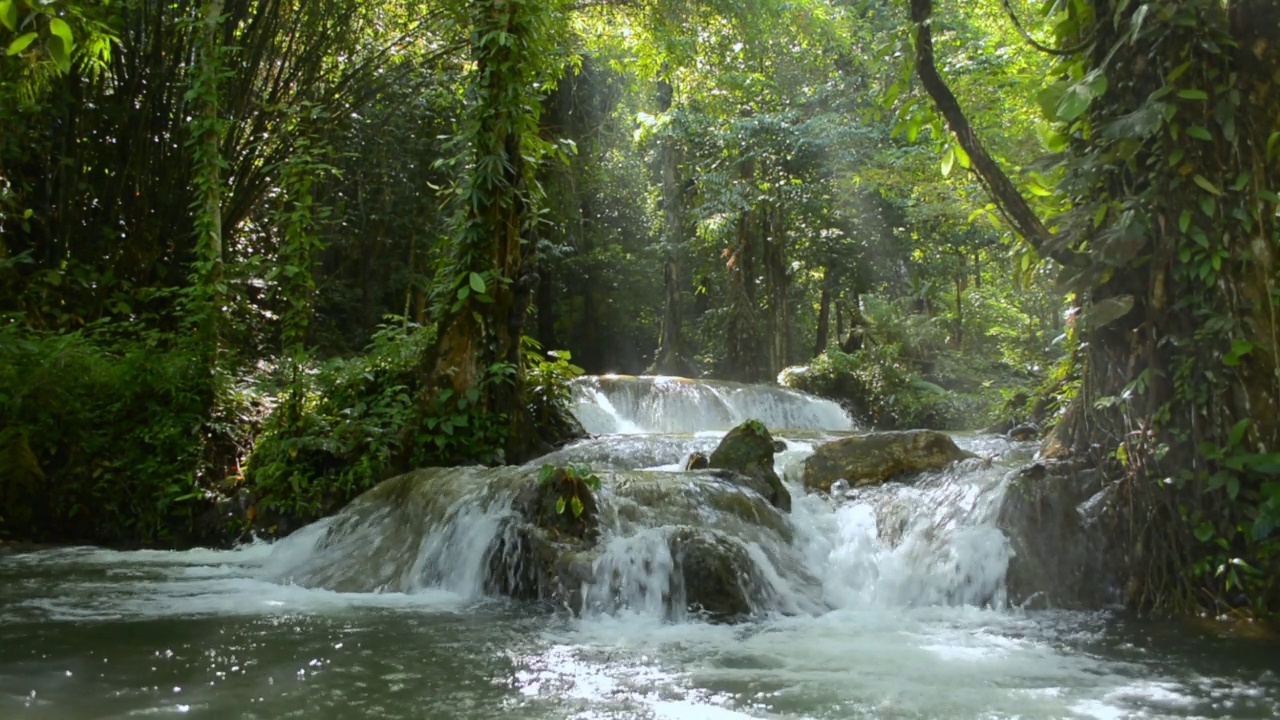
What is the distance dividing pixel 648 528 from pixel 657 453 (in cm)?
268

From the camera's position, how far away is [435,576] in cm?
573

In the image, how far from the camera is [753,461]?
6734 millimetres

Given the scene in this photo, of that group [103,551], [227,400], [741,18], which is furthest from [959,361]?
[103,551]

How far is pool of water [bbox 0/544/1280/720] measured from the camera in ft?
11.2

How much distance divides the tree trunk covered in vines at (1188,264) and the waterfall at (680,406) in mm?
7230

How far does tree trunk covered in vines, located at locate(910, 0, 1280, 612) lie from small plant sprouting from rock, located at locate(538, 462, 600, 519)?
9.08ft

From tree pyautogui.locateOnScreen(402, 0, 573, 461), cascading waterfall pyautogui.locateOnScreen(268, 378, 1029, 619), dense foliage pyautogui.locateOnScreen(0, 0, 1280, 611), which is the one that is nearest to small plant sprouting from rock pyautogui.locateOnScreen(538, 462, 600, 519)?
cascading waterfall pyautogui.locateOnScreen(268, 378, 1029, 619)

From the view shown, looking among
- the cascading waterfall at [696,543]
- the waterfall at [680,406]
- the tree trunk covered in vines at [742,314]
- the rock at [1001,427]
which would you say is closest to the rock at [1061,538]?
the cascading waterfall at [696,543]

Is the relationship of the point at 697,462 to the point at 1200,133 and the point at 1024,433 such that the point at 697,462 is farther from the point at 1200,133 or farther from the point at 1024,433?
the point at 1200,133

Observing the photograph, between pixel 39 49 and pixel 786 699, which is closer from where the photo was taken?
pixel 786 699

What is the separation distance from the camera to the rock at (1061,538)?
5090mm

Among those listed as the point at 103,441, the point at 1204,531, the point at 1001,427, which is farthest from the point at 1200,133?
the point at 103,441

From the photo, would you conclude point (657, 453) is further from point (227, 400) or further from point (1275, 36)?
point (1275, 36)

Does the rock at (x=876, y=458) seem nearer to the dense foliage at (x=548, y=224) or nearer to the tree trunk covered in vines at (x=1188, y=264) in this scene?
the dense foliage at (x=548, y=224)
